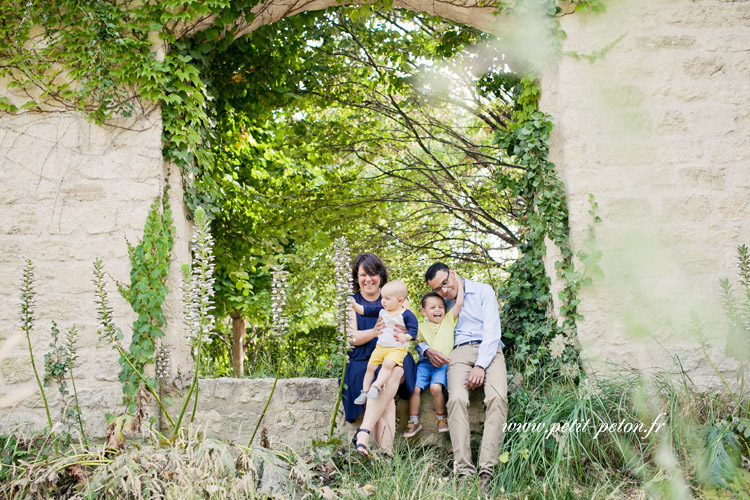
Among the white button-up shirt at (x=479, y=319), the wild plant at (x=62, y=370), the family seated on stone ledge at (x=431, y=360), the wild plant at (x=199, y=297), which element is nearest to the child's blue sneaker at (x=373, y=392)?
the family seated on stone ledge at (x=431, y=360)

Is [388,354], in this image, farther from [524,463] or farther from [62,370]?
[62,370]

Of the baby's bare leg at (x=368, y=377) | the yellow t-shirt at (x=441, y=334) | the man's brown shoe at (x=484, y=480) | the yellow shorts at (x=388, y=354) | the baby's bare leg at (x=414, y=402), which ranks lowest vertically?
the man's brown shoe at (x=484, y=480)

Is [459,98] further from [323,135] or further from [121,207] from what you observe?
[121,207]

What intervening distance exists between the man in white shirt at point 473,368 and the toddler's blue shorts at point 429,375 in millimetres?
43

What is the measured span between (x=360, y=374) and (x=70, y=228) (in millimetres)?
2065

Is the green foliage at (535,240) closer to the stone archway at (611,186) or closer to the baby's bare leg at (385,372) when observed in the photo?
the stone archway at (611,186)

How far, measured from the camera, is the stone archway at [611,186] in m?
3.82

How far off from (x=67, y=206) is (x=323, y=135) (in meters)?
3.17

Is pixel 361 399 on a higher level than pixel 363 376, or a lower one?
lower

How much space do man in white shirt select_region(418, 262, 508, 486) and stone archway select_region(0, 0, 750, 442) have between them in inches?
22.3

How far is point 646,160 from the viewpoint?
12.9 feet

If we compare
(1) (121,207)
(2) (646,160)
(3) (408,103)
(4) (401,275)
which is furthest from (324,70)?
(2) (646,160)

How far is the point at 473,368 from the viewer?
3.75m

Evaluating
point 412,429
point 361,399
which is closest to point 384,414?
point 361,399
